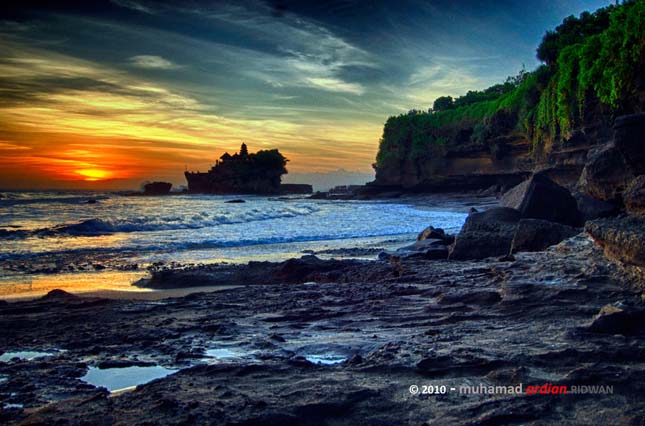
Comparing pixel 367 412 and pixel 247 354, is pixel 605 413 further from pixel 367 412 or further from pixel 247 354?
pixel 247 354

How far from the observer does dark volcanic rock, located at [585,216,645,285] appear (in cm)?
393

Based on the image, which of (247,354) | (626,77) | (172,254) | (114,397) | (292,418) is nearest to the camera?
(292,418)

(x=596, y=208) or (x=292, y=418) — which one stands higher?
(x=596, y=208)

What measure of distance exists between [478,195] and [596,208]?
27004 millimetres

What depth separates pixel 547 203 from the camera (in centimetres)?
926

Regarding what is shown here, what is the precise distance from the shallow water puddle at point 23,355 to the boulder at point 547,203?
26.7ft

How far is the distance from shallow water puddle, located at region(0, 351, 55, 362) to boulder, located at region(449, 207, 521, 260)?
19.7 ft

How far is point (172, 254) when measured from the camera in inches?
422

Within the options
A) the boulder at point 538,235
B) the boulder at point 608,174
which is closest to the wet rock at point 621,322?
the boulder at point 538,235

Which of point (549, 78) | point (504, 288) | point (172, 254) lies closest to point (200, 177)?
point (549, 78)

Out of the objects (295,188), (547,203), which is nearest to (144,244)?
(547,203)

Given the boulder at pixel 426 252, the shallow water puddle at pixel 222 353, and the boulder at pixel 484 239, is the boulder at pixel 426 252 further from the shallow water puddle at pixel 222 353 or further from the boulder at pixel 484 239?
the shallow water puddle at pixel 222 353

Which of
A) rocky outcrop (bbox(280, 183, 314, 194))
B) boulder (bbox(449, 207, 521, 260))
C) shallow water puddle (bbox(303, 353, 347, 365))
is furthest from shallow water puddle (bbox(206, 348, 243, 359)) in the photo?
rocky outcrop (bbox(280, 183, 314, 194))

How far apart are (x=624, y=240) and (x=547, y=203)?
217 inches
